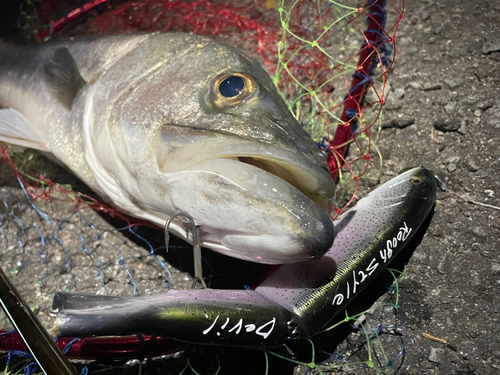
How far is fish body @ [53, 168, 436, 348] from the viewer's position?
1385 millimetres

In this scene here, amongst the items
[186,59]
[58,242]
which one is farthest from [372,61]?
[58,242]

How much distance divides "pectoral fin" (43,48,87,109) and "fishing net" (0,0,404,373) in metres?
0.52

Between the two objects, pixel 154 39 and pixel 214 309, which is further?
pixel 154 39

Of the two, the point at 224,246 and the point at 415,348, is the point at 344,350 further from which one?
the point at 224,246

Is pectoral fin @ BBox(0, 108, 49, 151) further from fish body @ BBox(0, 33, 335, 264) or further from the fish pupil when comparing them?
the fish pupil

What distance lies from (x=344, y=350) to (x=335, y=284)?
45 centimetres

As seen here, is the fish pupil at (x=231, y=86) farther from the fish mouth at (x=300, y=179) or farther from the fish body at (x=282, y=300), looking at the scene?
the fish body at (x=282, y=300)

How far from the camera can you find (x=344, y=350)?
1928 mm

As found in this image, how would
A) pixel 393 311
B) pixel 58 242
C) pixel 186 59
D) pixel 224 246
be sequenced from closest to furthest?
pixel 224 246
pixel 186 59
pixel 393 311
pixel 58 242

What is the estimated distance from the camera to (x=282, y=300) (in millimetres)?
1647

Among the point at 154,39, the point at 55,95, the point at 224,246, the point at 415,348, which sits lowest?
the point at 415,348

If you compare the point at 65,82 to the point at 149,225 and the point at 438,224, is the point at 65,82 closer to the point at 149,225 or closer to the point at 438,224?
the point at 149,225

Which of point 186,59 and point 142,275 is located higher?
point 186,59

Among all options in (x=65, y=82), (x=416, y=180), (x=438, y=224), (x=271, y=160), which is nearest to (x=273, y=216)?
(x=271, y=160)
